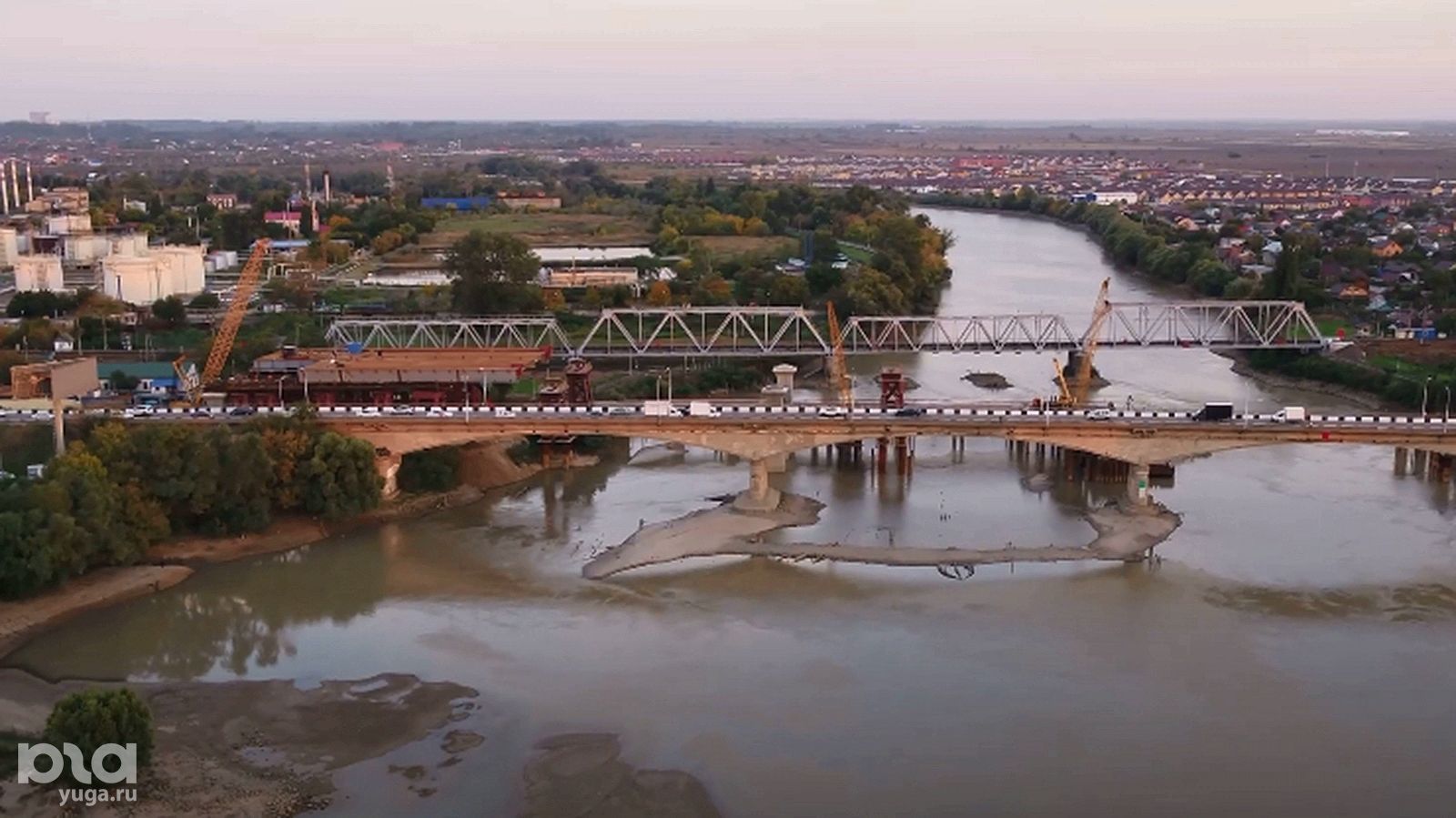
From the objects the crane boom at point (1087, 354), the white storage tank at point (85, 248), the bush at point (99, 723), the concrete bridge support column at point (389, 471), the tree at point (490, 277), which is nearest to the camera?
the bush at point (99, 723)

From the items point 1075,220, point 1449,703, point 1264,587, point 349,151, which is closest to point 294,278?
point 1264,587

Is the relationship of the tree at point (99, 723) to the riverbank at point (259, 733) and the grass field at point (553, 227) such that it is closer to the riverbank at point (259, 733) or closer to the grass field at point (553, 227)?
the riverbank at point (259, 733)

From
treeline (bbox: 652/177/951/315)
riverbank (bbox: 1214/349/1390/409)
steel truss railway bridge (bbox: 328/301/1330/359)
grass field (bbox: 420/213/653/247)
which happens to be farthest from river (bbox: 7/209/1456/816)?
grass field (bbox: 420/213/653/247)

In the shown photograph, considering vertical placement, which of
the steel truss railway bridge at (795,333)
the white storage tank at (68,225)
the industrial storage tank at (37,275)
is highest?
the white storage tank at (68,225)

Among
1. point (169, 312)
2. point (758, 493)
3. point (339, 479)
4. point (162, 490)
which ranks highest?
point (169, 312)

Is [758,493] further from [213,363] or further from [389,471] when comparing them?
[213,363]

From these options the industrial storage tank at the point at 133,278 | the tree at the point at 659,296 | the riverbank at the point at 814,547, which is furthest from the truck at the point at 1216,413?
the industrial storage tank at the point at 133,278

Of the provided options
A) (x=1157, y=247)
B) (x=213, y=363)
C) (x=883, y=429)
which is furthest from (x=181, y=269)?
(x=1157, y=247)
